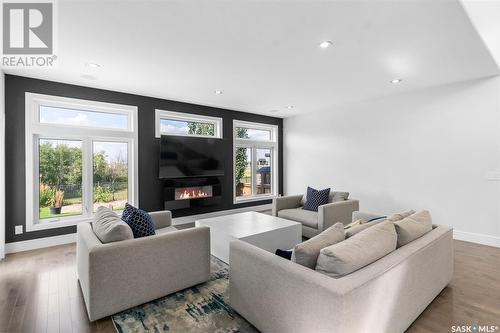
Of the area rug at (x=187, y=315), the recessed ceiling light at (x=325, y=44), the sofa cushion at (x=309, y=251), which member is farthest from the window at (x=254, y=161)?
the sofa cushion at (x=309, y=251)

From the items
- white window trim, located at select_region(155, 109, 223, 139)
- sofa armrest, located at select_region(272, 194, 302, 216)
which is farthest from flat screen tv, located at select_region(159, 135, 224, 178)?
sofa armrest, located at select_region(272, 194, 302, 216)

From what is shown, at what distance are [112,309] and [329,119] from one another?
5534mm

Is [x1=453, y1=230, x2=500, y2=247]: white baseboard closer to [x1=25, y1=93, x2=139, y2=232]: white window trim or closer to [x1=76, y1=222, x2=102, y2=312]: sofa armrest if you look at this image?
[x1=76, y1=222, x2=102, y2=312]: sofa armrest

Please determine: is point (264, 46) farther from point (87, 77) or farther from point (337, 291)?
point (87, 77)

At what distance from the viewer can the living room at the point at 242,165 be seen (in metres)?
1.90

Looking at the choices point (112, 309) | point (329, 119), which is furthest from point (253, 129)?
point (112, 309)

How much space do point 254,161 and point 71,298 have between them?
4.93 meters

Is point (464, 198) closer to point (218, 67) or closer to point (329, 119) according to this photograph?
point (329, 119)

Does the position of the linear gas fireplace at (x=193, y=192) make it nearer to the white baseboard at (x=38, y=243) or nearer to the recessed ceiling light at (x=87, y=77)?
the white baseboard at (x=38, y=243)

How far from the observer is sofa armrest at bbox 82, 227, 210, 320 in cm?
199

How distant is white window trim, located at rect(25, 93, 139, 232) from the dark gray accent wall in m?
0.07

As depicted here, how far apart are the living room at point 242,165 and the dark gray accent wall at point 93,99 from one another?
0.02 metres

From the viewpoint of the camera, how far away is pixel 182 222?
5215mm

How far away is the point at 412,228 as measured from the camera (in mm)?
2051
